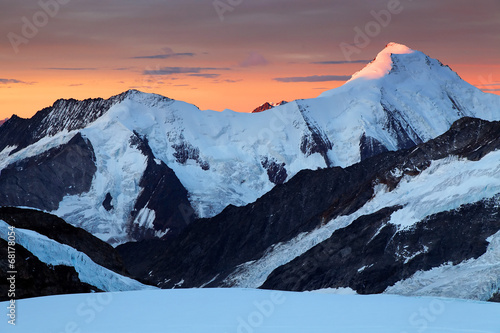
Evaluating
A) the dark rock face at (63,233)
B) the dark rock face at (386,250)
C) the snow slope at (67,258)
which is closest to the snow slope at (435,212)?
the dark rock face at (386,250)

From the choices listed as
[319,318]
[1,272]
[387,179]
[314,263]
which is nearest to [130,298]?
[319,318]

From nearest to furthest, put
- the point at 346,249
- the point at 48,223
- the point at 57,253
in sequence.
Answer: the point at 57,253 → the point at 48,223 → the point at 346,249

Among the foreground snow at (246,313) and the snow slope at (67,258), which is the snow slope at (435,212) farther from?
the foreground snow at (246,313)

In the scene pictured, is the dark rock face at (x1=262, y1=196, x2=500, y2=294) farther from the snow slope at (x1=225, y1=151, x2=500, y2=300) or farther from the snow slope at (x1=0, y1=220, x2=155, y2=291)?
the snow slope at (x1=0, y1=220, x2=155, y2=291)

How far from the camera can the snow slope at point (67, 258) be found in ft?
260

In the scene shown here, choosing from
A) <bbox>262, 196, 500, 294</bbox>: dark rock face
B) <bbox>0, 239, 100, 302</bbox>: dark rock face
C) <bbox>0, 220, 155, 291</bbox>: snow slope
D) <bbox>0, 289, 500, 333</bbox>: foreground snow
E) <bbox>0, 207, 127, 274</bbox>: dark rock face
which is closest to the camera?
<bbox>0, 289, 500, 333</bbox>: foreground snow

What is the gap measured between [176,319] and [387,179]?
449ft

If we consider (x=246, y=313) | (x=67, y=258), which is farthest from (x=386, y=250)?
(x=246, y=313)

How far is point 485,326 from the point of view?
3738 cm

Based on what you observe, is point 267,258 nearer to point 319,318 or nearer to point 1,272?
point 1,272

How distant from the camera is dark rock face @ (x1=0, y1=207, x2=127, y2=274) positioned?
333ft

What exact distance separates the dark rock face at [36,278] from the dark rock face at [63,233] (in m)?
18.1

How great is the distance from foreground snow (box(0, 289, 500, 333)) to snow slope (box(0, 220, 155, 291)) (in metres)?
33.3

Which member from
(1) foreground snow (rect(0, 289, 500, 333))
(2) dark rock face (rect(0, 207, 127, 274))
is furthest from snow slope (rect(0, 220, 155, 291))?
(1) foreground snow (rect(0, 289, 500, 333))
